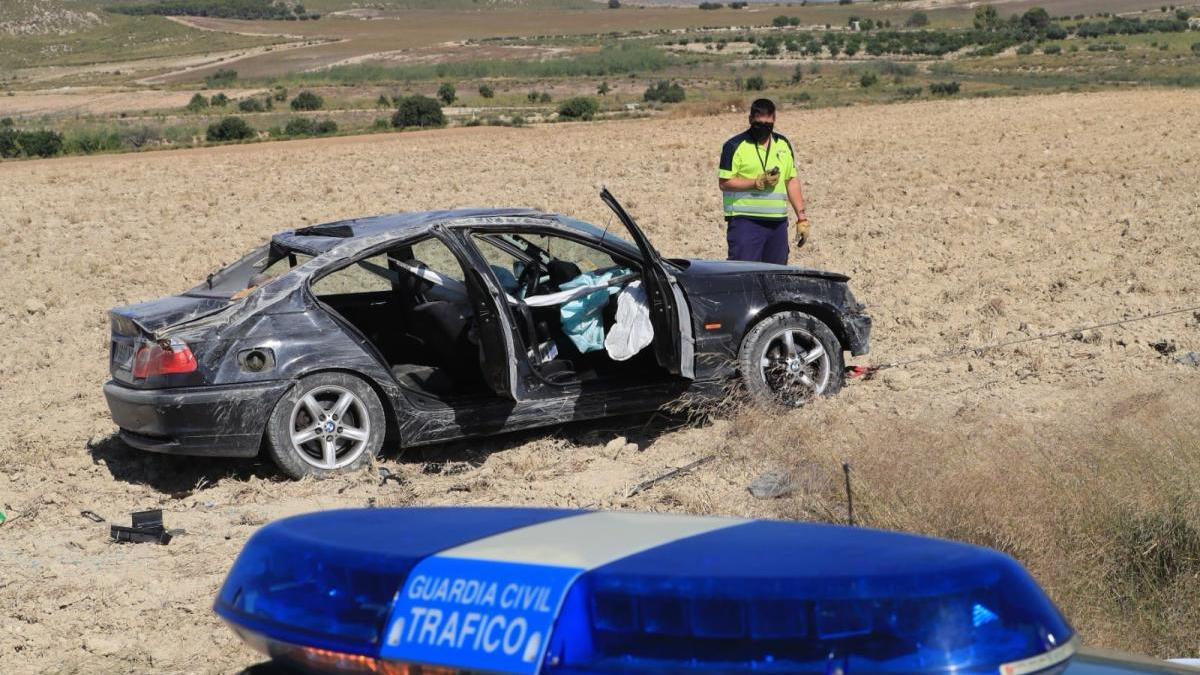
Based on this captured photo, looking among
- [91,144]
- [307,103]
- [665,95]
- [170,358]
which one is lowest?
[307,103]

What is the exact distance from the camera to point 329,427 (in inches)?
314

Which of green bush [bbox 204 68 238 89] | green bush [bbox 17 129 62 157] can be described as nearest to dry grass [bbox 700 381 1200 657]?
green bush [bbox 17 129 62 157]

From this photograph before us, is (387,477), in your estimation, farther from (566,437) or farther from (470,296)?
(566,437)

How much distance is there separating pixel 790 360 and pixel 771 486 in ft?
5.67

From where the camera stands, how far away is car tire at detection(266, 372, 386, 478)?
Answer: 782 cm

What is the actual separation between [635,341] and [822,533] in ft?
17.9

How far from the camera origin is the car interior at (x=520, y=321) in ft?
27.2

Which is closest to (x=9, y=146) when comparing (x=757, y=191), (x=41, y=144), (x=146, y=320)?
(x=41, y=144)

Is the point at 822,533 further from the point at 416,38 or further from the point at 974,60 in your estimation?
the point at 416,38

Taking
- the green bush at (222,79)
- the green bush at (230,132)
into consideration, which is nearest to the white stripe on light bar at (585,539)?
the green bush at (230,132)

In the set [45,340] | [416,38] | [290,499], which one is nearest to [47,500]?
[290,499]

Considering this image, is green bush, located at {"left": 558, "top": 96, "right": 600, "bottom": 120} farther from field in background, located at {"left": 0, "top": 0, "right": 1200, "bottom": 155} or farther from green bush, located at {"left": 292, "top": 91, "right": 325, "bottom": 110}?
green bush, located at {"left": 292, "top": 91, "right": 325, "bottom": 110}

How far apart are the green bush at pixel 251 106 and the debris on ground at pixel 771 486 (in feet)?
194

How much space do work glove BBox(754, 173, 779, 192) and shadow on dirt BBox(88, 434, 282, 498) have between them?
3.87 meters
